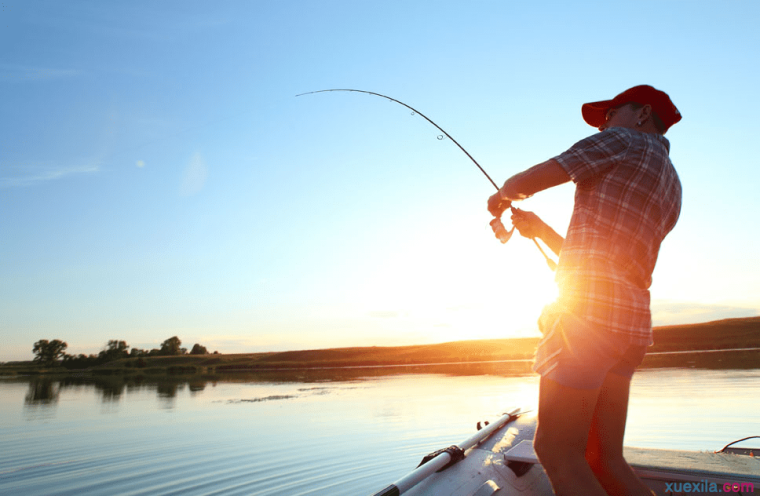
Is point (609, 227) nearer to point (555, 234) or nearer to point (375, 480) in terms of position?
point (555, 234)

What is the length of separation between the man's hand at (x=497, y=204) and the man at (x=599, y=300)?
0.23 m

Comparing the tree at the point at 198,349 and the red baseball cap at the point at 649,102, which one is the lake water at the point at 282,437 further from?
the tree at the point at 198,349

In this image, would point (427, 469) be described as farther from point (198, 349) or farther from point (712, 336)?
point (198, 349)

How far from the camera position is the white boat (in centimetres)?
286

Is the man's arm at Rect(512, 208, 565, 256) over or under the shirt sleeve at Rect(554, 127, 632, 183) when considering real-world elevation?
under

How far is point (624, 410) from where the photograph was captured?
2186 millimetres

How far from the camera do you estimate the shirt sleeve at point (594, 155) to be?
193 centimetres

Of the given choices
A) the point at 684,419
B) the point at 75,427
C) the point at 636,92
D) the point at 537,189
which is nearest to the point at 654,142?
the point at 636,92

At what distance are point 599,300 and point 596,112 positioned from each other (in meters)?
1.14

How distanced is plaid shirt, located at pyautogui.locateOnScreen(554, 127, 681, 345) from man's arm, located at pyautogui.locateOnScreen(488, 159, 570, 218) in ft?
0.13

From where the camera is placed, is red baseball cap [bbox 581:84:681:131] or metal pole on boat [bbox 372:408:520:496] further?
metal pole on boat [bbox 372:408:520:496]

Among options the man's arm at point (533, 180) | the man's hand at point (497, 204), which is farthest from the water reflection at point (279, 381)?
the man's arm at point (533, 180)

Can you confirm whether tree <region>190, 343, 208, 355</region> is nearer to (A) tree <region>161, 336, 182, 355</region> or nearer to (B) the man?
(A) tree <region>161, 336, 182, 355</region>

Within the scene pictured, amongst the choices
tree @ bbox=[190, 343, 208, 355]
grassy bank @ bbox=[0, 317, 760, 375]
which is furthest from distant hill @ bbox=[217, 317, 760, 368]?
tree @ bbox=[190, 343, 208, 355]
